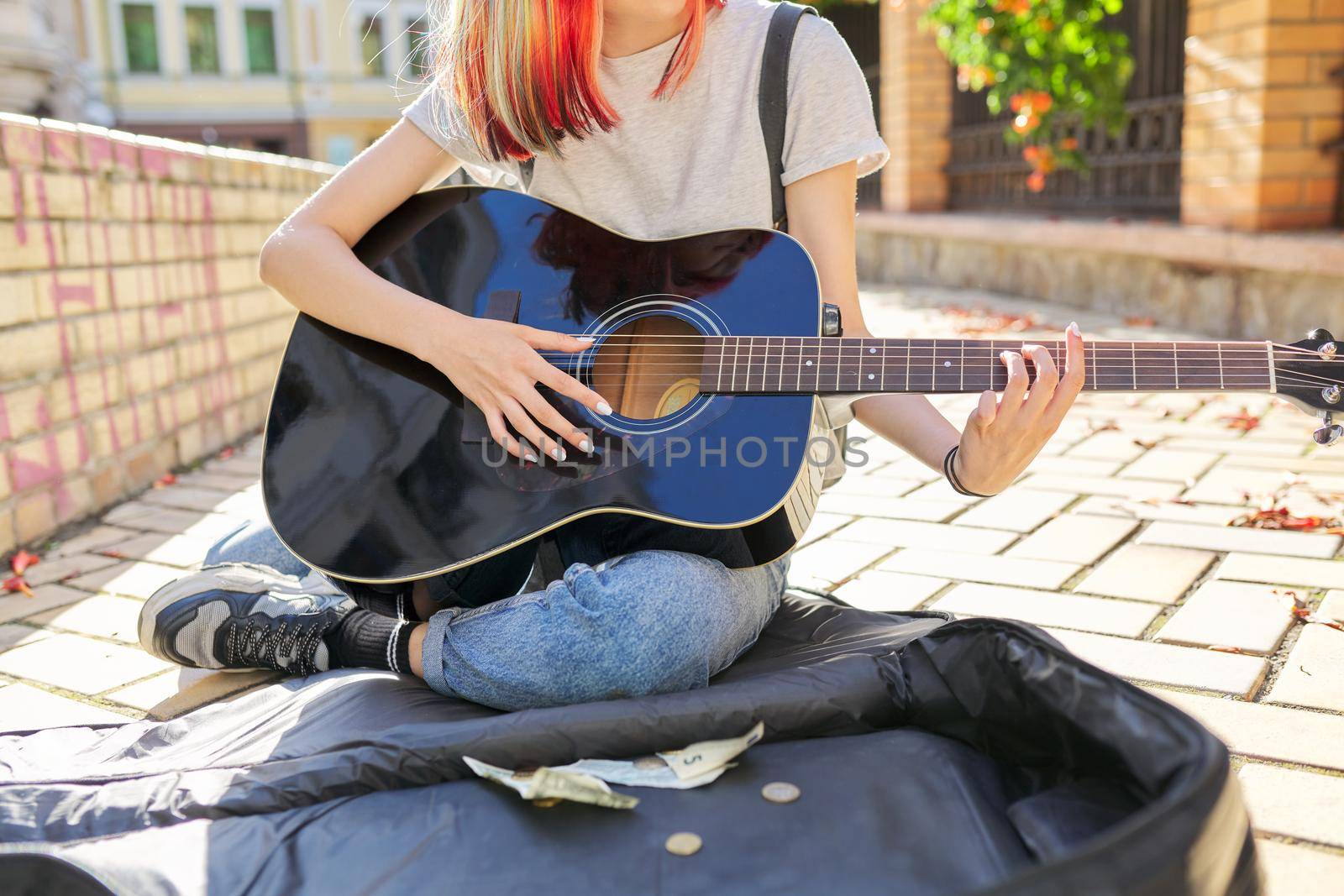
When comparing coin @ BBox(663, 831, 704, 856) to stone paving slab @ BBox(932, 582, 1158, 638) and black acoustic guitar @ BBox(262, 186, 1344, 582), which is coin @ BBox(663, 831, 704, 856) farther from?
stone paving slab @ BBox(932, 582, 1158, 638)

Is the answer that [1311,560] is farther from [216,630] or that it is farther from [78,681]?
[78,681]

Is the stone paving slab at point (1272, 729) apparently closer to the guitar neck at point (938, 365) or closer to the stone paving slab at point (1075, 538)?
the guitar neck at point (938, 365)

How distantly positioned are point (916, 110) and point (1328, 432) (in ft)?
27.8

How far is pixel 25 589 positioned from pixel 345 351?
1388 mm

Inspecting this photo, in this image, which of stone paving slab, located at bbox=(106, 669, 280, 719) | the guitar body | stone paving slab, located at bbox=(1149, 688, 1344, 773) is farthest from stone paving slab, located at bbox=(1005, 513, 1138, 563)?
stone paving slab, located at bbox=(106, 669, 280, 719)

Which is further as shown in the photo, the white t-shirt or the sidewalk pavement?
the white t-shirt

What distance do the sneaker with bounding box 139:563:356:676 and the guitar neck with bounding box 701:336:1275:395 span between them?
2.91 ft

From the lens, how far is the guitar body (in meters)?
1.75

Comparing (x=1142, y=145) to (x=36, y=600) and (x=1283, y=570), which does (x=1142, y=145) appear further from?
(x=36, y=600)

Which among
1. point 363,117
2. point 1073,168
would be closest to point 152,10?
point 363,117

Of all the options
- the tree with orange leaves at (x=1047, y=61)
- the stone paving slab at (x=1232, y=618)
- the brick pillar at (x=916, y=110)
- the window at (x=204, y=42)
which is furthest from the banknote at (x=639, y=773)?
the window at (x=204, y=42)

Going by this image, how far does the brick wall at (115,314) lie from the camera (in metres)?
3.16

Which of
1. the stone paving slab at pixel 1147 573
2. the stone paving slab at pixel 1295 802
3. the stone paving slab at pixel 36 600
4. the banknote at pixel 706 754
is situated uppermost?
the banknote at pixel 706 754

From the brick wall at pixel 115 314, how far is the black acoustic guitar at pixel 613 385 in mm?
1644
